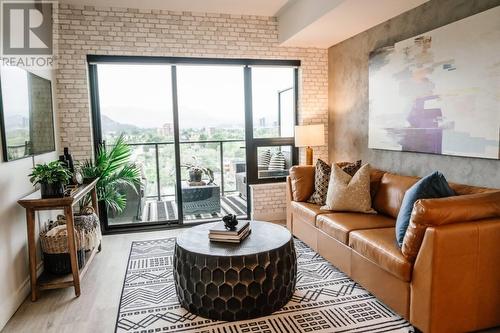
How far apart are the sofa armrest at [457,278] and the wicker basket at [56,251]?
2.84m

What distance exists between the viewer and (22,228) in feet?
10.2

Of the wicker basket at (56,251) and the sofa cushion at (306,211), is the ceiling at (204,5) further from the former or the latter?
the wicker basket at (56,251)

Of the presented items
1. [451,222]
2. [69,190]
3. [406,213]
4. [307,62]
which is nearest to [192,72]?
[307,62]

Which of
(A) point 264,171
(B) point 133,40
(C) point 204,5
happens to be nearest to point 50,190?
(B) point 133,40

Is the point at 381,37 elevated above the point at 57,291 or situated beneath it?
elevated above

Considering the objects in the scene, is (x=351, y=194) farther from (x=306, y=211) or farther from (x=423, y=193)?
(x=423, y=193)

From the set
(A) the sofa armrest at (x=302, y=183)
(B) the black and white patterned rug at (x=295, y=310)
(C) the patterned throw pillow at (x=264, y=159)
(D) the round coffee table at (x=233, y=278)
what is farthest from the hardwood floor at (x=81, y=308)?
(C) the patterned throw pillow at (x=264, y=159)

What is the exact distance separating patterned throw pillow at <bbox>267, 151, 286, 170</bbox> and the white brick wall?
58 centimetres

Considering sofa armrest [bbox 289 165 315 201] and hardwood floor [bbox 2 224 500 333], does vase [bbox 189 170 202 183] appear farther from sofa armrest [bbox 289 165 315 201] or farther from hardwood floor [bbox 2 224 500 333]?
hardwood floor [bbox 2 224 500 333]

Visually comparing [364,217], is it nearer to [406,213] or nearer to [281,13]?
[406,213]

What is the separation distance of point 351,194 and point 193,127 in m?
2.50

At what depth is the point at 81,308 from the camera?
9.33 ft

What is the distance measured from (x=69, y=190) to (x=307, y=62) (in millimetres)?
3701

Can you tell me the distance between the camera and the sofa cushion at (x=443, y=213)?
222cm
